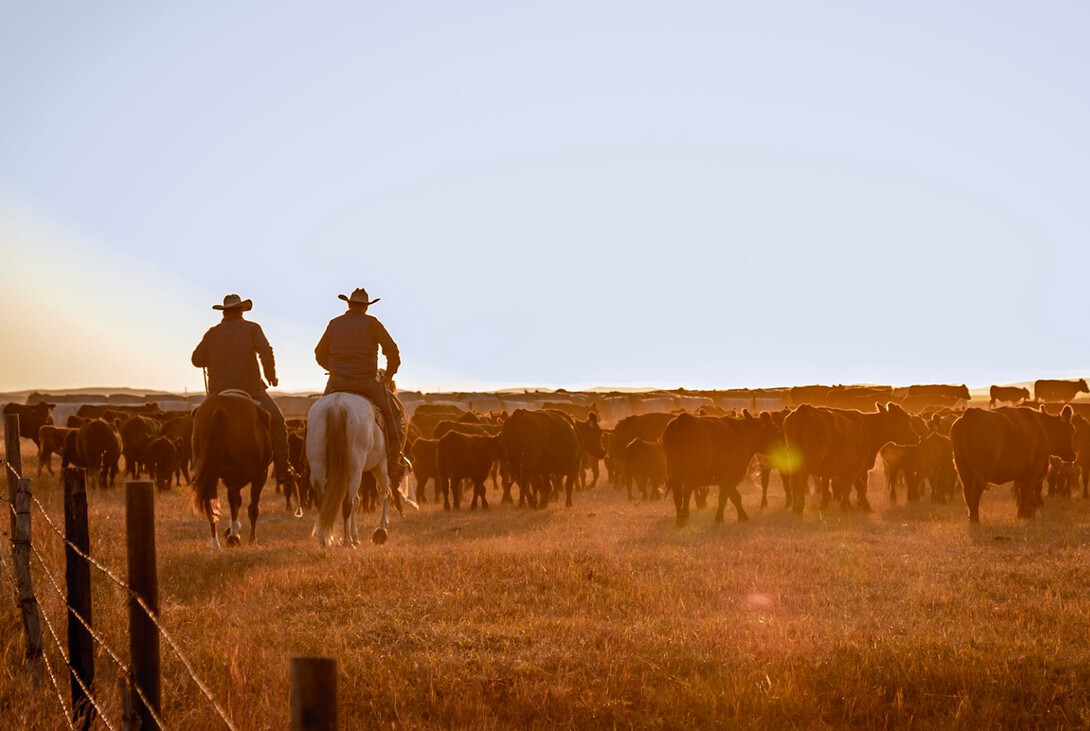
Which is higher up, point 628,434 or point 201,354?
point 201,354

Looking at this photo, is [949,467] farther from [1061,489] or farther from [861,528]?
[861,528]

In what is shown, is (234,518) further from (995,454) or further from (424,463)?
(995,454)

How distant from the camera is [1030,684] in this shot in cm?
734

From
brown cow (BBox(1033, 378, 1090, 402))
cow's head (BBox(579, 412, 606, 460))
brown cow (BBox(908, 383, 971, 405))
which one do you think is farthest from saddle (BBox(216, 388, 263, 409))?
brown cow (BBox(1033, 378, 1090, 402))

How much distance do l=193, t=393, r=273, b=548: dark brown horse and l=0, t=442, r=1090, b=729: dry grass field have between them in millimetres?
689

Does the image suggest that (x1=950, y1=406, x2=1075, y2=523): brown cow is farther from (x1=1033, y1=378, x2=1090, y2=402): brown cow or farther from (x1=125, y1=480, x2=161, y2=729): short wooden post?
(x1=1033, y1=378, x2=1090, y2=402): brown cow

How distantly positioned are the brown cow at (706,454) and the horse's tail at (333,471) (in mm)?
5951

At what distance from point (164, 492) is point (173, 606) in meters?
17.0

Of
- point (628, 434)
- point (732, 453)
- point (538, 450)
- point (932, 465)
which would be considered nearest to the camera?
point (732, 453)

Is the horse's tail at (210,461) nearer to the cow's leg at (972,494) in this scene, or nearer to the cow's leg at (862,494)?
the cow's leg at (972,494)

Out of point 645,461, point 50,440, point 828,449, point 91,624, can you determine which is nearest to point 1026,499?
point 828,449

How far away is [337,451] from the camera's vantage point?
44.5 ft

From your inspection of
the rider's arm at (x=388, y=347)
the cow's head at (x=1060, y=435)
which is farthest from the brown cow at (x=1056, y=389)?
the rider's arm at (x=388, y=347)

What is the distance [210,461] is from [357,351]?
2.52 m
